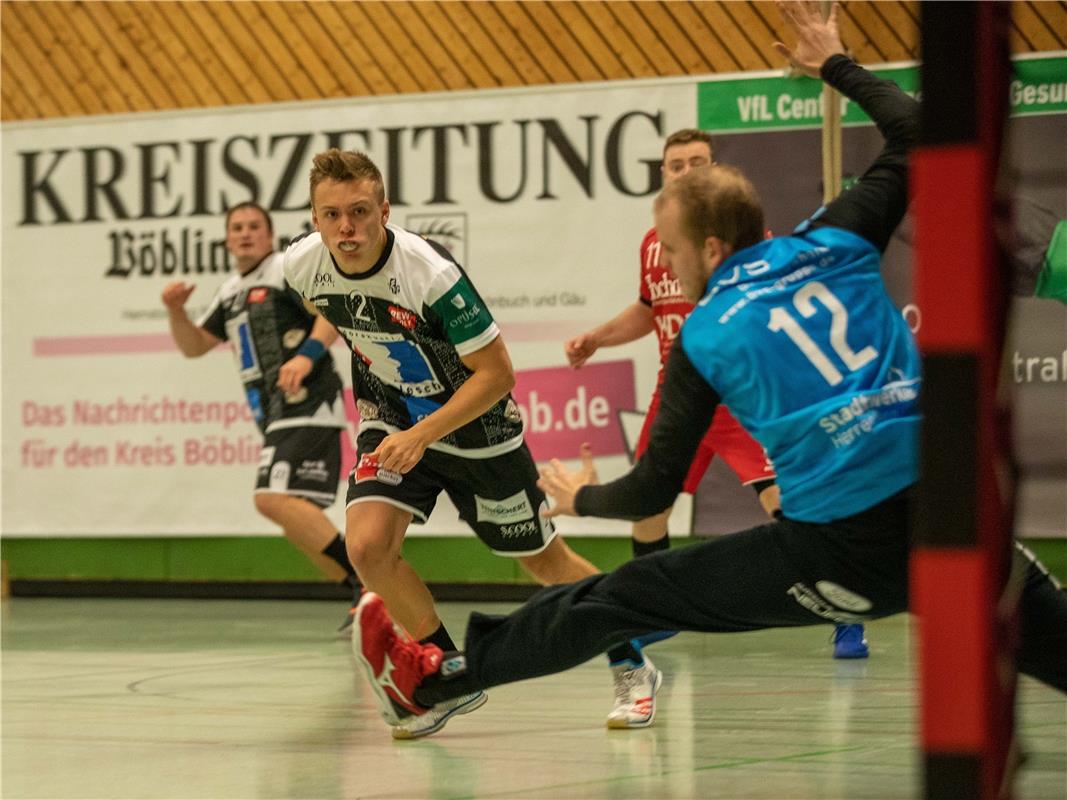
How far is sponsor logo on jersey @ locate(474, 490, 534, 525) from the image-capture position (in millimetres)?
4895

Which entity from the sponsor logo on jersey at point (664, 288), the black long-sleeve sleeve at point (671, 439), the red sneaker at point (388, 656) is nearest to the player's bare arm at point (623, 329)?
the sponsor logo on jersey at point (664, 288)

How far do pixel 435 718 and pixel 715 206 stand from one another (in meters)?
2.00

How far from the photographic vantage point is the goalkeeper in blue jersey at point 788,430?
3.09m

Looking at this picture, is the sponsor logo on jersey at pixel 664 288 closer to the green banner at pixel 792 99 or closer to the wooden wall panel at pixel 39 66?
the green banner at pixel 792 99

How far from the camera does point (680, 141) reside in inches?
235

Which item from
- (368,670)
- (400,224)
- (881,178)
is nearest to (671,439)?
(881,178)

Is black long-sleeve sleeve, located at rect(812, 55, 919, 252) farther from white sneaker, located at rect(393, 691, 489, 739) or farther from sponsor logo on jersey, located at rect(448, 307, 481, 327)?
white sneaker, located at rect(393, 691, 489, 739)

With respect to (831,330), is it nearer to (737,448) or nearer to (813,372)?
(813,372)

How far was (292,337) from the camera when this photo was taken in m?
7.99

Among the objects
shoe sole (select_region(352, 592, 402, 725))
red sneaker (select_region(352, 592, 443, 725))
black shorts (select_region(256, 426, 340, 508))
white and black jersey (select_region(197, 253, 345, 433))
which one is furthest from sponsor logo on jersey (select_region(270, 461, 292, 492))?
red sneaker (select_region(352, 592, 443, 725))

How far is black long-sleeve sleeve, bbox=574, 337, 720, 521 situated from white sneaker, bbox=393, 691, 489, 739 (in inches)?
52.2

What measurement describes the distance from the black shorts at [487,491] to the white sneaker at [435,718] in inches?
22.1

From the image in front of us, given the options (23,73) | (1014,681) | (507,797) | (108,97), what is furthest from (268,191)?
(1014,681)

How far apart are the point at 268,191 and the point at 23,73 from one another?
2.23 metres
